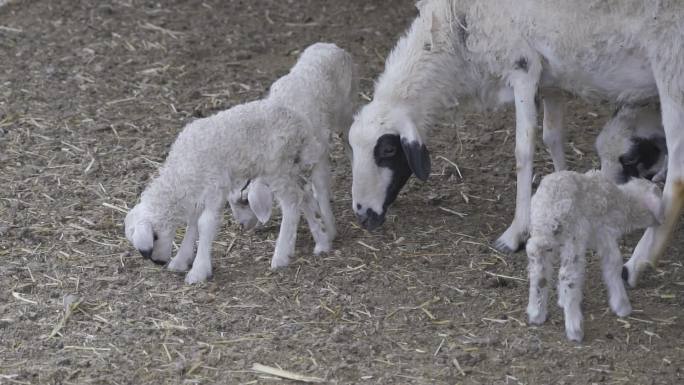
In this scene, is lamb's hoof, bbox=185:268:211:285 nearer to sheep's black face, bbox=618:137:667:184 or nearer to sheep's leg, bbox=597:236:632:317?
sheep's leg, bbox=597:236:632:317

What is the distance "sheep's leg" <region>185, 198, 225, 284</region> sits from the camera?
6773 mm

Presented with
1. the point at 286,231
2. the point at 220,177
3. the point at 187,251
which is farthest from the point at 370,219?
the point at 187,251

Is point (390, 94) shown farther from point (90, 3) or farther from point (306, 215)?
point (90, 3)

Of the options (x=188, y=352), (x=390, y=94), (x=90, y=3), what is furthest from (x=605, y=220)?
(x=90, y=3)

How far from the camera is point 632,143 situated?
716 centimetres

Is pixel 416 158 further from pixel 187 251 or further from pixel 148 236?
pixel 148 236

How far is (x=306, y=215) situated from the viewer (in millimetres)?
7191

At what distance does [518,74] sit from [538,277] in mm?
1620

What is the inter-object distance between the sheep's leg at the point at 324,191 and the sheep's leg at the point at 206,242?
2.42 ft

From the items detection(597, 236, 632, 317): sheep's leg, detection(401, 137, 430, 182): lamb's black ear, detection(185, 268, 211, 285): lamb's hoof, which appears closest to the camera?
detection(597, 236, 632, 317): sheep's leg

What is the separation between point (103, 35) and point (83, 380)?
5477 millimetres

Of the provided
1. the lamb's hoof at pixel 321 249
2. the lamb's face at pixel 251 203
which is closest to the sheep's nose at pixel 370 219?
the lamb's hoof at pixel 321 249

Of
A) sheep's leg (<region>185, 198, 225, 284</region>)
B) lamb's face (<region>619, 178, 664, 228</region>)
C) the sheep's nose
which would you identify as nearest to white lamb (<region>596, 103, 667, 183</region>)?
lamb's face (<region>619, 178, 664, 228</region>)

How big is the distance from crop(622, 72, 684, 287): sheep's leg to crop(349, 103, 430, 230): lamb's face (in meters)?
1.34
